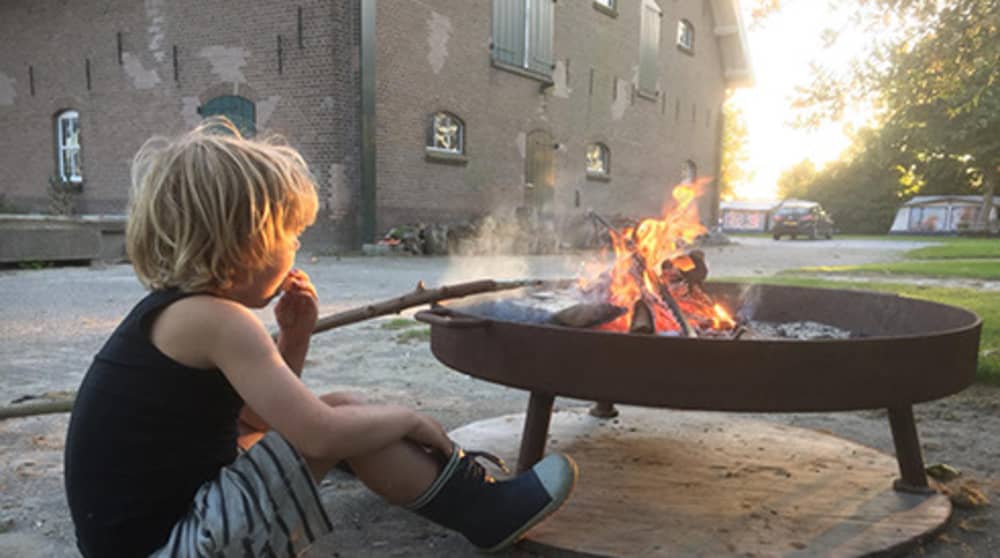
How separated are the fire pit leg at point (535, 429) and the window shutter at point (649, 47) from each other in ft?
53.0

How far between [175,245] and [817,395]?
1397 mm

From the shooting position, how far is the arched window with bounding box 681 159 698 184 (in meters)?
19.5

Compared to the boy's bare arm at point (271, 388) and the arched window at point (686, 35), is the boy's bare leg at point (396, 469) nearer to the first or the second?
the boy's bare arm at point (271, 388)

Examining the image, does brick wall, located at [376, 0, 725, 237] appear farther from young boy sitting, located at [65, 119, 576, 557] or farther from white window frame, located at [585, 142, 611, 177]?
young boy sitting, located at [65, 119, 576, 557]

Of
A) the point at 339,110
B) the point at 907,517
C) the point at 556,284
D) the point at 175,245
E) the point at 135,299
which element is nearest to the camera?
the point at 175,245

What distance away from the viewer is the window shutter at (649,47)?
16594 mm

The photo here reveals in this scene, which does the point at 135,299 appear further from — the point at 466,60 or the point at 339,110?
the point at 466,60

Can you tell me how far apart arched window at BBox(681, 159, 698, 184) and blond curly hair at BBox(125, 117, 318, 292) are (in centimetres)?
1921

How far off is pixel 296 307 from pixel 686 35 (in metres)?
19.2

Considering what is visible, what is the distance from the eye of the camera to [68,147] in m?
13.4

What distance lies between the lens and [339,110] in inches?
406

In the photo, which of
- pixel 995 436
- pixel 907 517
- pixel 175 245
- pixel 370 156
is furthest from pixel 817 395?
pixel 370 156

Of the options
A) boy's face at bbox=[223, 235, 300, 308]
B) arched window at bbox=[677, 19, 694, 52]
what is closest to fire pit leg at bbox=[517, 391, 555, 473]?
boy's face at bbox=[223, 235, 300, 308]

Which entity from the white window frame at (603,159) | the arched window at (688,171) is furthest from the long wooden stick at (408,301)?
the arched window at (688,171)
